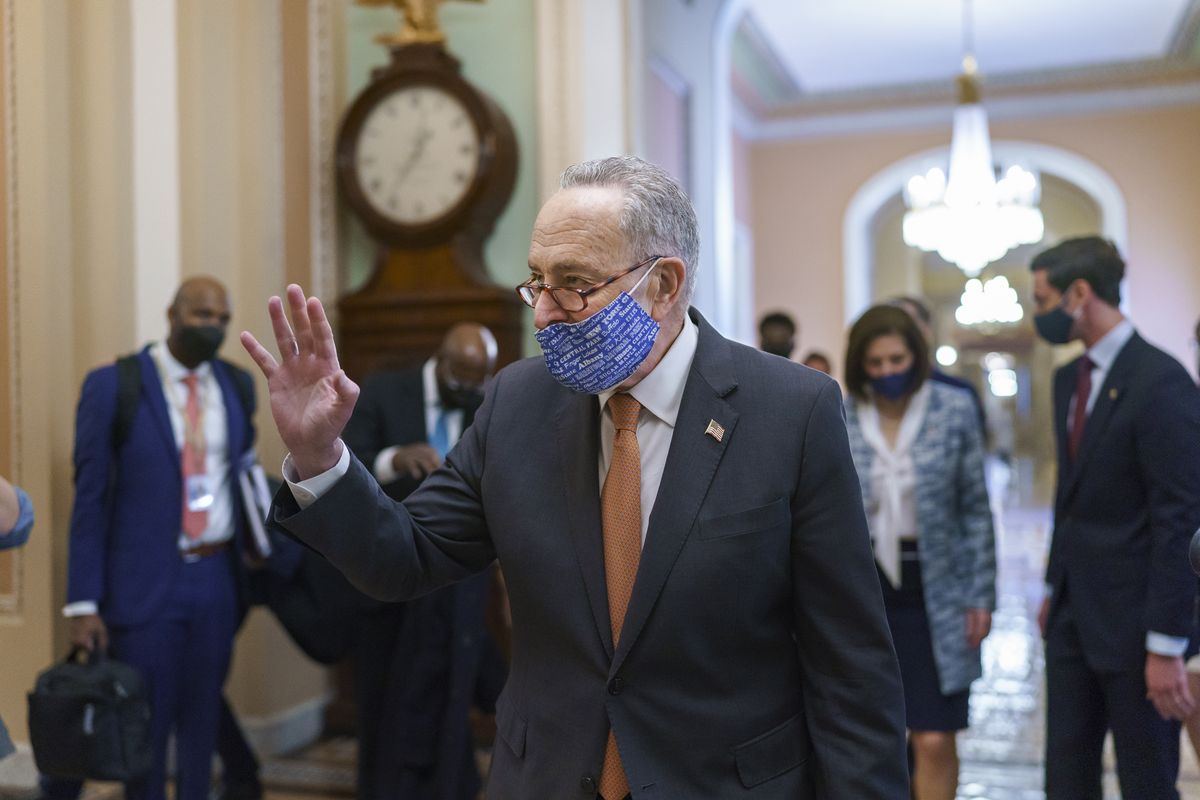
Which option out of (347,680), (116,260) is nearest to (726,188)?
(347,680)

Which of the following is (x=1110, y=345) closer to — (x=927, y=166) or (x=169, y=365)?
(x=169, y=365)

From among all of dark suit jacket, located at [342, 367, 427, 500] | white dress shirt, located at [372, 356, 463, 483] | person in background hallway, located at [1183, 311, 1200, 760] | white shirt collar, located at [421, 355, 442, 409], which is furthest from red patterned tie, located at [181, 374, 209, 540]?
person in background hallway, located at [1183, 311, 1200, 760]

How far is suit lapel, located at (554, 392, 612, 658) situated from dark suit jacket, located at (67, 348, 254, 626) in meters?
2.19

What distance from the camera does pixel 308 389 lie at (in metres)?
1.67

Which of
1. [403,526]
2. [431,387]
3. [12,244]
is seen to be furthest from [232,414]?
[403,526]

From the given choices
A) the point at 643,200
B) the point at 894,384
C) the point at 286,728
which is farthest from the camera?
the point at 286,728

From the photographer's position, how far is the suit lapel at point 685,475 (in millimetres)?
1737

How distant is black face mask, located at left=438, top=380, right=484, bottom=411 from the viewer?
160 inches

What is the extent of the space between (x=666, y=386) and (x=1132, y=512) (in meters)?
1.69

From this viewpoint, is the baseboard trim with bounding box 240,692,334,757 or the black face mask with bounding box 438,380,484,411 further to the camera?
the baseboard trim with bounding box 240,692,334,757

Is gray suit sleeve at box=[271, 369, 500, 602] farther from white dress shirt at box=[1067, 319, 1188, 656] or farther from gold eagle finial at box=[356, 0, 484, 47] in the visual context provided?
gold eagle finial at box=[356, 0, 484, 47]

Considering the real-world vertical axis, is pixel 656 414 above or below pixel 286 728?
above

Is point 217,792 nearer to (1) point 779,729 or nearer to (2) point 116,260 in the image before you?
(2) point 116,260

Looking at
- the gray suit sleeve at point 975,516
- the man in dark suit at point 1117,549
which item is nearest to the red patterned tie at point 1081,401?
the man in dark suit at point 1117,549
